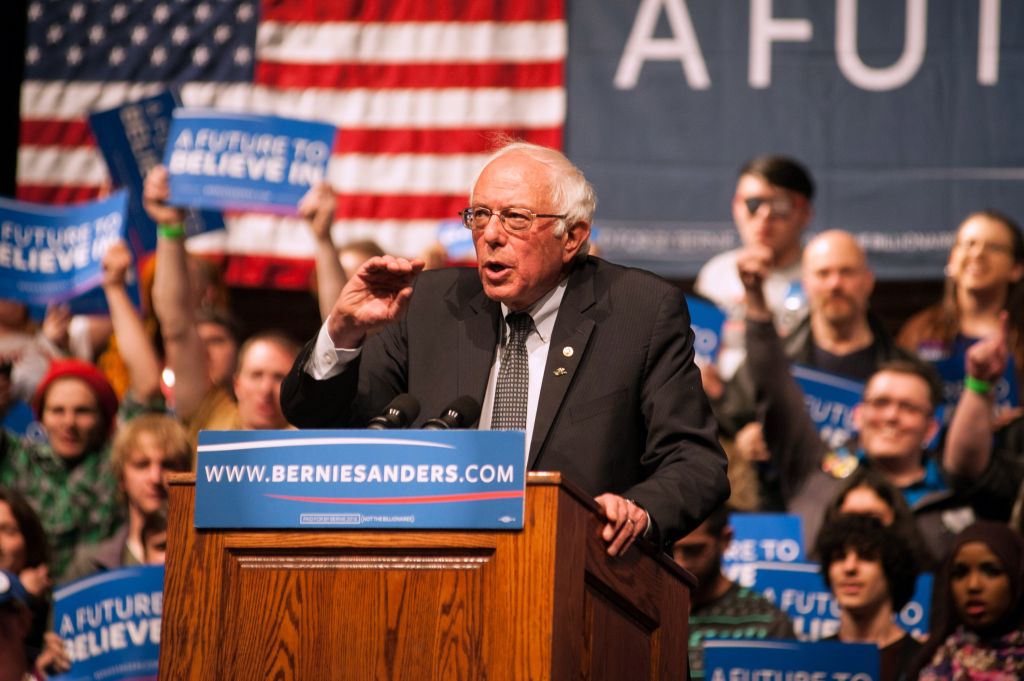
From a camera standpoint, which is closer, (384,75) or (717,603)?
(717,603)

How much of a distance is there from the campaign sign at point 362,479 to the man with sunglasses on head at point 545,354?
15.8 inches

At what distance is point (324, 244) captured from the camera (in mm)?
5184

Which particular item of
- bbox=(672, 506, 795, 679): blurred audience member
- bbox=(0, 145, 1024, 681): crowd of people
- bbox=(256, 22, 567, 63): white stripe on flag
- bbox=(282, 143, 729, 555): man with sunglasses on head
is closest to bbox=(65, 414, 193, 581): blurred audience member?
bbox=(0, 145, 1024, 681): crowd of people

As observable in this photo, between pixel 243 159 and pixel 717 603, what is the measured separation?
229 cm

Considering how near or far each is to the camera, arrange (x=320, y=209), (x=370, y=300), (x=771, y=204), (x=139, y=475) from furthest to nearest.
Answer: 1. (x=771, y=204)
2. (x=320, y=209)
3. (x=139, y=475)
4. (x=370, y=300)

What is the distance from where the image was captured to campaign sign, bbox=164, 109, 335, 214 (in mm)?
5512

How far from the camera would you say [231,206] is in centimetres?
559

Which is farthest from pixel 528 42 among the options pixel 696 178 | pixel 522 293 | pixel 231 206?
pixel 522 293

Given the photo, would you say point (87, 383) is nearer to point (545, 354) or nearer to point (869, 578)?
point (869, 578)

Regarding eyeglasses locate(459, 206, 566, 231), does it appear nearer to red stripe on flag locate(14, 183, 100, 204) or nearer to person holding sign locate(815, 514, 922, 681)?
person holding sign locate(815, 514, 922, 681)

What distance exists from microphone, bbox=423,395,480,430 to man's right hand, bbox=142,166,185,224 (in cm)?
294

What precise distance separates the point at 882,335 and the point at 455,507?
11.5ft

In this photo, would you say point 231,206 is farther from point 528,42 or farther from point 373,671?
point 373,671

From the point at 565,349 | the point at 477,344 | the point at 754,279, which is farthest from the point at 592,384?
the point at 754,279
